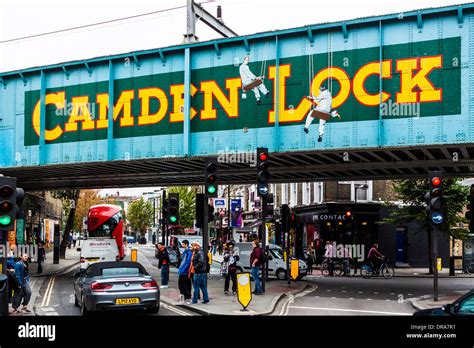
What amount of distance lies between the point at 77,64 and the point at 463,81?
16902 mm

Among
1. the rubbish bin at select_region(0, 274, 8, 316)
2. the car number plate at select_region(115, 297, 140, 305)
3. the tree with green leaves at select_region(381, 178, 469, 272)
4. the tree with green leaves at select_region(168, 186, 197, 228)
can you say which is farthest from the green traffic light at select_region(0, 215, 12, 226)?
the tree with green leaves at select_region(168, 186, 197, 228)

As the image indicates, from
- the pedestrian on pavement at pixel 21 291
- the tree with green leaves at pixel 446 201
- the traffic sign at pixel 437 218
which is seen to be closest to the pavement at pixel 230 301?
the pedestrian on pavement at pixel 21 291

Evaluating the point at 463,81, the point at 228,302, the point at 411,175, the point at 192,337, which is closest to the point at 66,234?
the point at 411,175

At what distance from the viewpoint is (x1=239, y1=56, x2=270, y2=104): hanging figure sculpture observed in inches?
912

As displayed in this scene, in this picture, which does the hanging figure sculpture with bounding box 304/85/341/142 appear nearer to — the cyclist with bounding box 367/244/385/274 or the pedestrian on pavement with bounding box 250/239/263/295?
the pedestrian on pavement with bounding box 250/239/263/295

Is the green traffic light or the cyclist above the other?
the green traffic light

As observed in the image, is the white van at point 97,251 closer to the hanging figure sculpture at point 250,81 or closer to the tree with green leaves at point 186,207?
the hanging figure sculpture at point 250,81

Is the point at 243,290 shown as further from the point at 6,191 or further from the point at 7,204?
the point at 6,191

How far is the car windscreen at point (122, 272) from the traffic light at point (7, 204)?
147 inches

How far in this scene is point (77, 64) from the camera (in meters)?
27.2

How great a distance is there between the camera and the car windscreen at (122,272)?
50.3 feet

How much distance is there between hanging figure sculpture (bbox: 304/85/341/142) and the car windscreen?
9620 mm

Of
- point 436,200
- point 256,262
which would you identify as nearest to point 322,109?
point 436,200

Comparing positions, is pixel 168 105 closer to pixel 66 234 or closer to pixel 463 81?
pixel 463 81
